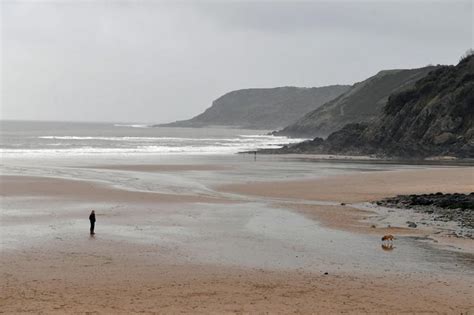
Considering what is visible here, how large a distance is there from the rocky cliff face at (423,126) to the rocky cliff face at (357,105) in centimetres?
5180

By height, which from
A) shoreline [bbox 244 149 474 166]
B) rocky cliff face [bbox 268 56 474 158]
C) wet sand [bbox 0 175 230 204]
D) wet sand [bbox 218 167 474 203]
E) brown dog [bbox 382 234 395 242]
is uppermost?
rocky cliff face [bbox 268 56 474 158]

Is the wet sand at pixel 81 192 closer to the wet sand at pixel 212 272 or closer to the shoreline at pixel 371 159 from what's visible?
the wet sand at pixel 212 272

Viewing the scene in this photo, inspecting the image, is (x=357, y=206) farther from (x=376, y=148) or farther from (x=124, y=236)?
(x=376, y=148)

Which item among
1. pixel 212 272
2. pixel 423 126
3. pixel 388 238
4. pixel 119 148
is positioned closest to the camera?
pixel 212 272

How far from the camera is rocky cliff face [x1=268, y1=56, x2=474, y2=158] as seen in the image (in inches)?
2522

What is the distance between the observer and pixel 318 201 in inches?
→ 1190

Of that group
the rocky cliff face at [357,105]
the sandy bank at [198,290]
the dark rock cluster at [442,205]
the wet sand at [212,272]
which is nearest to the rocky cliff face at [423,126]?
the dark rock cluster at [442,205]

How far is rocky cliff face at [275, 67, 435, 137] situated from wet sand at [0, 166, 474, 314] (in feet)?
366

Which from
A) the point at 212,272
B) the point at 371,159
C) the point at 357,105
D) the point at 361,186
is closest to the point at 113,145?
the point at 371,159

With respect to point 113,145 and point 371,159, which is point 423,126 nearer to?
point 371,159

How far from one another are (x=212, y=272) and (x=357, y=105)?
13233 centimetres

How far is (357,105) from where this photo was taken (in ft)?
466

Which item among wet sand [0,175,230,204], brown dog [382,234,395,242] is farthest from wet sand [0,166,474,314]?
wet sand [0,175,230,204]

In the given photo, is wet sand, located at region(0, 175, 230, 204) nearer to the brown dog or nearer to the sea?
the brown dog
